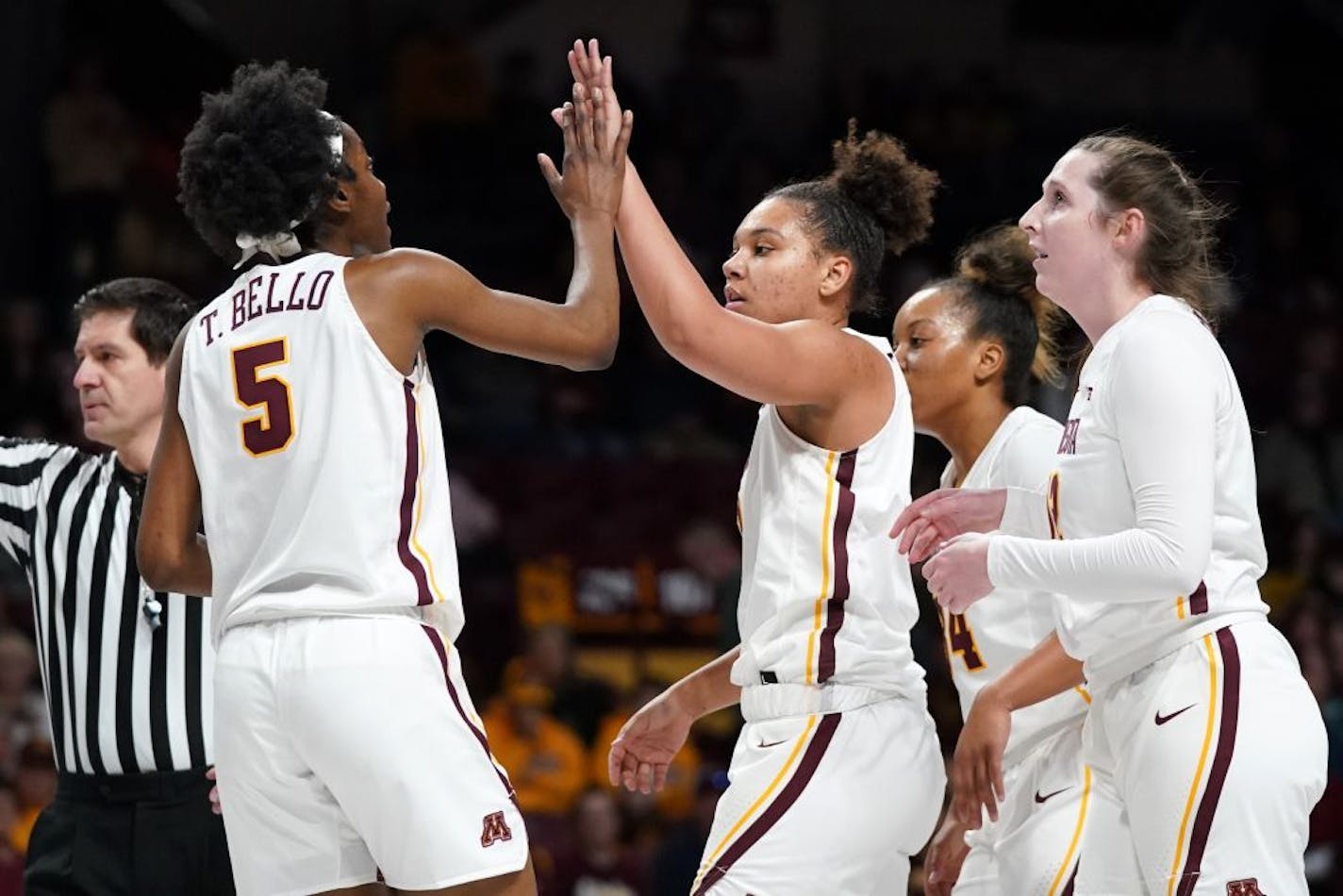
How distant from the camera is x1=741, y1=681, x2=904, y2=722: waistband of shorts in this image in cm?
390

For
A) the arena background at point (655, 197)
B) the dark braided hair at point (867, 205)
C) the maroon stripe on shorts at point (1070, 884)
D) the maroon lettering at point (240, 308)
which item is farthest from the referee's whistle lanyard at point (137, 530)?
the arena background at point (655, 197)

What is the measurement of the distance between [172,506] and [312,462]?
0.43 metres

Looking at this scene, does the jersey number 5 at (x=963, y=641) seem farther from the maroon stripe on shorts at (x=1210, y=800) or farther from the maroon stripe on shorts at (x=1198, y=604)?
the maroon stripe on shorts at (x=1210, y=800)

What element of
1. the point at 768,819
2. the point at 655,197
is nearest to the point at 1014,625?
the point at 768,819

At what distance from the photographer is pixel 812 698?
12.8 feet

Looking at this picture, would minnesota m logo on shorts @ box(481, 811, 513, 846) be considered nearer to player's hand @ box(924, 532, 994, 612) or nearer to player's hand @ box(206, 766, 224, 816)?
player's hand @ box(924, 532, 994, 612)

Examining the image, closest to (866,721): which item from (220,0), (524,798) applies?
(524,798)

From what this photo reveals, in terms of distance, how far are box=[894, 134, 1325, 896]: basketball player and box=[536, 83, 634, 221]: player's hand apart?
87 centimetres

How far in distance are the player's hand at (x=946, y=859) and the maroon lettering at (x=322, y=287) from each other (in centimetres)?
195

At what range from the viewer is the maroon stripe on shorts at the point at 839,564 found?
3.90 meters

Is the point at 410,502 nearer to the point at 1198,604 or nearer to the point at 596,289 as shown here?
the point at 596,289

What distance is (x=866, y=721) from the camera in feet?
12.8

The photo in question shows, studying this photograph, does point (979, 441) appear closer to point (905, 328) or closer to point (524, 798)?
point (905, 328)

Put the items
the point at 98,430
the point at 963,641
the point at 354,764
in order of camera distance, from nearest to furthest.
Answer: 1. the point at 354,764
2. the point at 963,641
3. the point at 98,430
